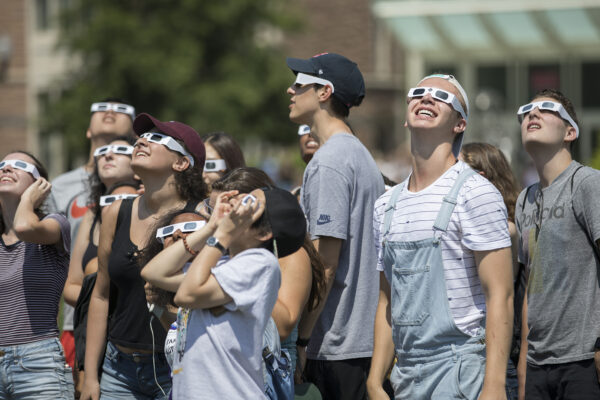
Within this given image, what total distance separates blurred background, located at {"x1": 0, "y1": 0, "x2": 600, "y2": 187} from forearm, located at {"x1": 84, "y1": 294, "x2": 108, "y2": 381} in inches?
693

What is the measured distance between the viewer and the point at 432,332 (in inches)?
153

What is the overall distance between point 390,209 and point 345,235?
599 mm

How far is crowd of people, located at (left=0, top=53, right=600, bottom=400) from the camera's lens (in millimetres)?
3746

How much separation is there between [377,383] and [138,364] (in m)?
1.26

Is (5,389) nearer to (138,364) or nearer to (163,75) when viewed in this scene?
(138,364)

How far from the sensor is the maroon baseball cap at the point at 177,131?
188 inches

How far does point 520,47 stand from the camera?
28.5 meters

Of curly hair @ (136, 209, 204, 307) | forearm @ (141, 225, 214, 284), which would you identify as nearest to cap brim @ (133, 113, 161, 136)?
curly hair @ (136, 209, 204, 307)

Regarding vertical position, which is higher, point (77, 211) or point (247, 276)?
point (77, 211)

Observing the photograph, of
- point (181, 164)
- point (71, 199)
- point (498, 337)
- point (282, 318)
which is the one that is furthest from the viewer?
point (71, 199)

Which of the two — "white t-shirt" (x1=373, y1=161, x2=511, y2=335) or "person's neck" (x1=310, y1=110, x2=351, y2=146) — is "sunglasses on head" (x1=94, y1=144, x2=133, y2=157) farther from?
"white t-shirt" (x1=373, y1=161, x2=511, y2=335)

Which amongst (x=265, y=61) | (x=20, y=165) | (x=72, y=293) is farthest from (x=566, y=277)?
(x=265, y=61)

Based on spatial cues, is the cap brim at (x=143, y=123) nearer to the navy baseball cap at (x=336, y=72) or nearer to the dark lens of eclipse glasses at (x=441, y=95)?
the navy baseball cap at (x=336, y=72)

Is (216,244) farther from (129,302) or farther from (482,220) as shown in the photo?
(129,302)
